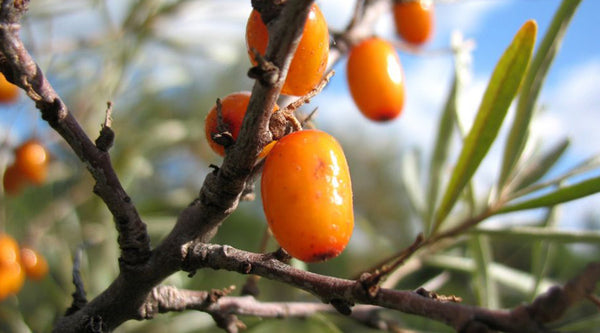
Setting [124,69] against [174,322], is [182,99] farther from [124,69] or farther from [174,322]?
[174,322]

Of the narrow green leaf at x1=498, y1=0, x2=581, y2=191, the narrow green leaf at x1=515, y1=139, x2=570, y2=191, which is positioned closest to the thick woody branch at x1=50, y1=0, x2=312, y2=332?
the narrow green leaf at x1=498, y1=0, x2=581, y2=191

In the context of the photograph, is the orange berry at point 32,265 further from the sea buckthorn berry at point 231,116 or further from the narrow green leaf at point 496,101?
the narrow green leaf at point 496,101

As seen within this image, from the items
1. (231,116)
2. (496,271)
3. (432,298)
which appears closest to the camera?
(432,298)

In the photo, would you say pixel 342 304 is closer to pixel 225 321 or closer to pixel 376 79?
pixel 225 321

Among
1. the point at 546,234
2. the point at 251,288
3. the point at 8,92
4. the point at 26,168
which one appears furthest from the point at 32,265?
the point at 546,234

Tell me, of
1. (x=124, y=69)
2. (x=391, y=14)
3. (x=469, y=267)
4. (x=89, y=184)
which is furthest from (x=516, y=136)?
(x=89, y=184)

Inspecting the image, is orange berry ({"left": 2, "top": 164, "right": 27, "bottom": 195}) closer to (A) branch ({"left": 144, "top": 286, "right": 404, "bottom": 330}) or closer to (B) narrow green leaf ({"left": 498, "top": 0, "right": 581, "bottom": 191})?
(A) branch ({"left": 144, "top": 286, "right": 404, "bottom": 330})

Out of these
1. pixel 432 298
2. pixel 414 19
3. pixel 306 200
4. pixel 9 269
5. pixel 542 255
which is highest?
pixel 414 19
